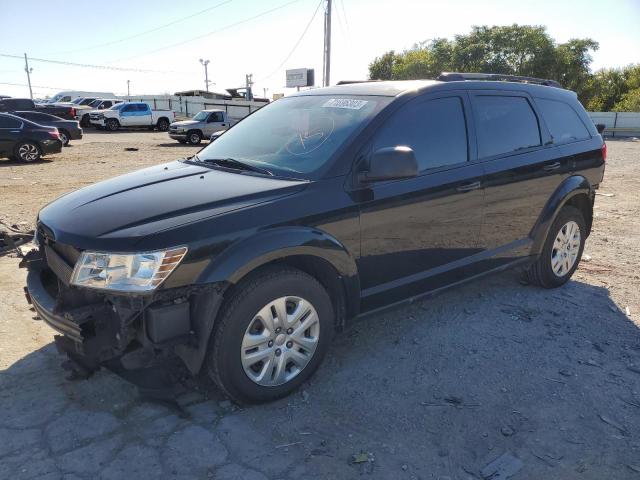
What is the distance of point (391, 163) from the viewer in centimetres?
305

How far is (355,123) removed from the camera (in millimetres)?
3381

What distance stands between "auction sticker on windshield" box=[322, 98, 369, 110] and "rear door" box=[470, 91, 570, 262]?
0.97 metres

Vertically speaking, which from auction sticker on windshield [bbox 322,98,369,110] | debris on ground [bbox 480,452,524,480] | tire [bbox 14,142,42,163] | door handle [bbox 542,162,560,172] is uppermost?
auction sticker on windshield [bbox 322,98,369,110]

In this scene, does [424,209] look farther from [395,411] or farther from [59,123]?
[59,123]

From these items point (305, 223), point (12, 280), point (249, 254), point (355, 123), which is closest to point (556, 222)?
point (355, 123)

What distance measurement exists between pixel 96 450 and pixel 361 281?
176cm

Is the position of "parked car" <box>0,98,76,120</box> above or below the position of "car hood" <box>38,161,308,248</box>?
above

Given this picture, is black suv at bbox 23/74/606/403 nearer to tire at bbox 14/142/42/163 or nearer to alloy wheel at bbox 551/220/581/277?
alloy wheel at bbox 551/220/581/277

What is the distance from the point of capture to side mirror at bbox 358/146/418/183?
3.05 m

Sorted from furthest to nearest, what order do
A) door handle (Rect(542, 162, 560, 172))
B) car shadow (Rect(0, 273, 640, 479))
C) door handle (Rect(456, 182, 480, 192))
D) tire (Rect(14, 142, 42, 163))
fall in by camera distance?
1. tire (Rect(14, 142, 42, 163))
2. door handle (Rect(542, 162, 560, 172))
3. door handle (Rect(456, 182, 480, 192))
4. car shadow (Rect(0, 273, 640, 479))

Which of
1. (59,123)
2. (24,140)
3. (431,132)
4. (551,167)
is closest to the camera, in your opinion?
(431,132)

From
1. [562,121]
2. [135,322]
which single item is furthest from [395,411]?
A: [562,121]

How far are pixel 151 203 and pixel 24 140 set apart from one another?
45.0 ft

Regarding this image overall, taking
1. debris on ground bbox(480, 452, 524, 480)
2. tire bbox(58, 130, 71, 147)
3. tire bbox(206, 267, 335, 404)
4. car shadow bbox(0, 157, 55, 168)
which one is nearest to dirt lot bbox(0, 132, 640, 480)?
debris on ground bbox(480, 452, 524, 480)
